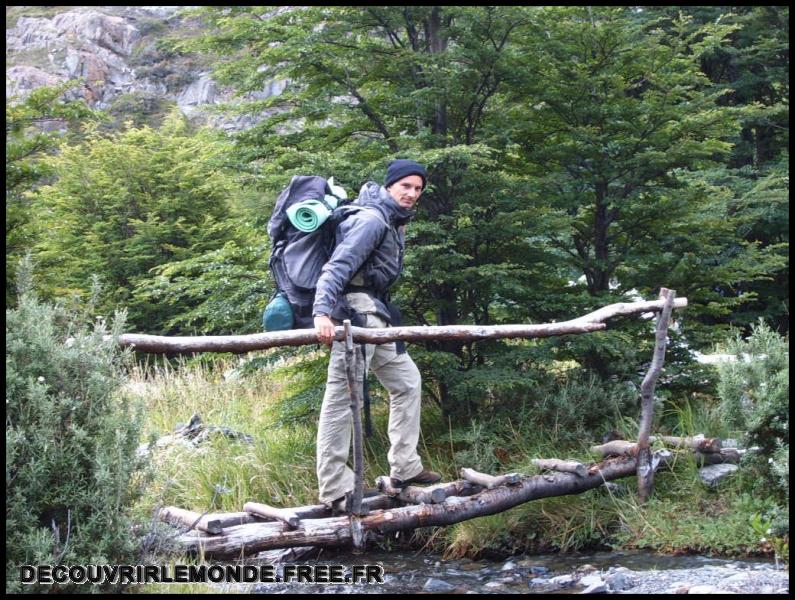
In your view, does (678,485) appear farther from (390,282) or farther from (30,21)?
(30,21)

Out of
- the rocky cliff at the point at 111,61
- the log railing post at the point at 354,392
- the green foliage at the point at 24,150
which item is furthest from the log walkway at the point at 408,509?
the rocky cliff at the point at 111,61

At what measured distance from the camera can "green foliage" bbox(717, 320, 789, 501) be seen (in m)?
5.53

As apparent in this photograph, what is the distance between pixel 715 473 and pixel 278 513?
3.32m

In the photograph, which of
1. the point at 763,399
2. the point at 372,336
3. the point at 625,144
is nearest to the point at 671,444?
the point at 763,399

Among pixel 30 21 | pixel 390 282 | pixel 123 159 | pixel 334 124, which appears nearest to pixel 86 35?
pixel 30 21

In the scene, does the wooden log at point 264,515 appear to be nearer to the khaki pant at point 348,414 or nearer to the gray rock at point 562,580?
the khaki pant at point 348,414

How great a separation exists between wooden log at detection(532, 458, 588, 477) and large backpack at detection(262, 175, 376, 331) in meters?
2.07

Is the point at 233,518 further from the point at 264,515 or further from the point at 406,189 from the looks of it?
the point at 406,189

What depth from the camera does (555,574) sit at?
5.67 meters

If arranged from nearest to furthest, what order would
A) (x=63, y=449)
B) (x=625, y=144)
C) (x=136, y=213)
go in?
(x=63, y=449), (x=625, y=144), (x=136, y=213)

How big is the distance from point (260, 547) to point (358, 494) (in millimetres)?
734

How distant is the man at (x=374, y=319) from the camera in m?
5.63

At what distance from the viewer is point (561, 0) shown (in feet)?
26.2

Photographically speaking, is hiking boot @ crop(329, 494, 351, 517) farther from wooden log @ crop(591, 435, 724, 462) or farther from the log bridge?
wooden log @ crop(591, 435, 724, 462)
